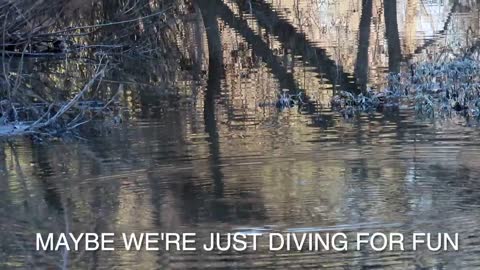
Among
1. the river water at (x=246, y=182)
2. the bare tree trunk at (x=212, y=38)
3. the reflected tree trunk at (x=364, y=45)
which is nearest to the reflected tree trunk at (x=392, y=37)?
the reflected tree trunk at (x=364, y=45)

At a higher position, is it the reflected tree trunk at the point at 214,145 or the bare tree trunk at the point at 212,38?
→ the bare tree trunk at the point at 212,38

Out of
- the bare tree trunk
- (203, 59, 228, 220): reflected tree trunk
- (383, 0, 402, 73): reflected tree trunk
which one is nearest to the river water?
(203, 59, 228, 220): reflected tree trunk

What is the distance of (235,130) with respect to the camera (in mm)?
9859

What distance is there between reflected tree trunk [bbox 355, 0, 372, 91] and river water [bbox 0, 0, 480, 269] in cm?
119

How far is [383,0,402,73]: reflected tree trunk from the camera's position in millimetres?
14344

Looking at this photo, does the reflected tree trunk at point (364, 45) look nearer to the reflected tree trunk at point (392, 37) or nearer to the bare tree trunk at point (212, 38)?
the reflected tree trunk at point (392, 37)

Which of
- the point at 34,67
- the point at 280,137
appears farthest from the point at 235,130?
the point at 34,67

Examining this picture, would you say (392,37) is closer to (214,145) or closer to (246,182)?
(214,145)

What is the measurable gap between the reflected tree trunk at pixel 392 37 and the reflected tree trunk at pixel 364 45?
32 centimetres

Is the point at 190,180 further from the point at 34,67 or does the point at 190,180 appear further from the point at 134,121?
the point at 34,67

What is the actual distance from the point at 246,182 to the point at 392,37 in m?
9.78

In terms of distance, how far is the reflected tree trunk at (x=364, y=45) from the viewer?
1316 cm

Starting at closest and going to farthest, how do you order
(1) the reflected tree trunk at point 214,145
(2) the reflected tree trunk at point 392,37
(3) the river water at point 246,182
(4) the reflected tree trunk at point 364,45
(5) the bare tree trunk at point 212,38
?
(3) the river water at point 246,182, (1) the reflected tree trunk at point 214,145, (4) the reflected tree trunk at point 364,45, (2) the reflected tree trunk at point 392,37, (5) the bare tree trunk at point 212,38

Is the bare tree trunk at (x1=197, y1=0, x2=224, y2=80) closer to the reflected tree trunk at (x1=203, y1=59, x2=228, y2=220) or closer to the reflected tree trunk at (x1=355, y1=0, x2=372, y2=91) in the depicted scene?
the reflected tree trunk at (x1=203, y1=59, x2=228, y2=220)
